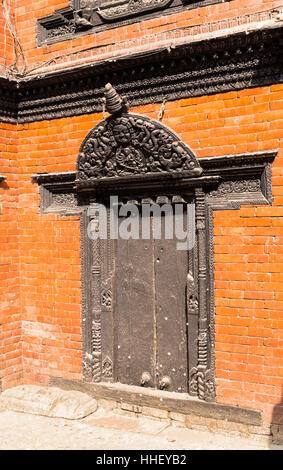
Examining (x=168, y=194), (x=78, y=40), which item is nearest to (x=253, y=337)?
(x=168, y=194)

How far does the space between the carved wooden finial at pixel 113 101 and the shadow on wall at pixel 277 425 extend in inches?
127

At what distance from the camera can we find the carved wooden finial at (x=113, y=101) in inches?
196

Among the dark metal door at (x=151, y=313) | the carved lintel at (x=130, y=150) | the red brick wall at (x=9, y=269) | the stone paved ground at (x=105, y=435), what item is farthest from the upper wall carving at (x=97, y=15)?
the stone paved ground at (x=105, y=435)

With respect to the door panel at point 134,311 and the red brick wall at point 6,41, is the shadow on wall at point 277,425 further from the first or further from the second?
the red brick wall at point 6,41

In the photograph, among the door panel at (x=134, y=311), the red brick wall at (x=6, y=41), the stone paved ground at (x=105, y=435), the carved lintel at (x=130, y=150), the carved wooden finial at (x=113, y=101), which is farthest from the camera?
the red brick wall at (x=6, y=41)

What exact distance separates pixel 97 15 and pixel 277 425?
179 inches

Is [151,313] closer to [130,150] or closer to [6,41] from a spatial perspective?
[130,150]

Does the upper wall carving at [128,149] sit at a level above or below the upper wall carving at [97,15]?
below

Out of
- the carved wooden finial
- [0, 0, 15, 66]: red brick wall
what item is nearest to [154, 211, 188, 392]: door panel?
the carved wooden finial

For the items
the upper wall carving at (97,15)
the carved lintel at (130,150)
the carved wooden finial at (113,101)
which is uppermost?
the upper wall carving at (97,15)

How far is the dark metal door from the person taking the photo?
16.8 feet

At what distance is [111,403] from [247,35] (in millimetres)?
3961

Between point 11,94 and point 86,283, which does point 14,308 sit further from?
point 11,94

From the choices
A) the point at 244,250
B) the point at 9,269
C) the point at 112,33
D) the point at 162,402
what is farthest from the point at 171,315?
the point at 112,33
